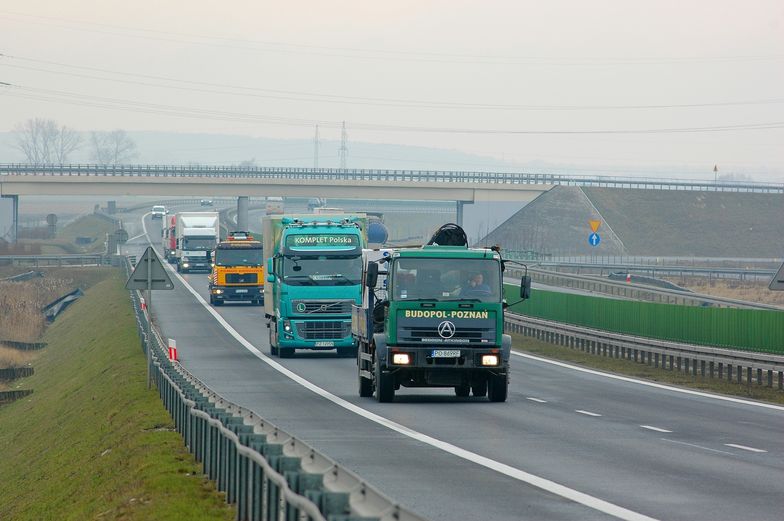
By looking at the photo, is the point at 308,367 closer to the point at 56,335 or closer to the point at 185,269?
the point at 56,335

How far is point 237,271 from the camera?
61344 millimetres

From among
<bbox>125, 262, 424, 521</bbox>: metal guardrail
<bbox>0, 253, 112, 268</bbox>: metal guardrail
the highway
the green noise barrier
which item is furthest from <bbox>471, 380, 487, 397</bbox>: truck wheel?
<bbox>0, 253, 112, 268</bbox>: metal guardrail

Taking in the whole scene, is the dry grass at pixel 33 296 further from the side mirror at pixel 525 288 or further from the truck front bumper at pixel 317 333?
the side mirror at pixel 525 288

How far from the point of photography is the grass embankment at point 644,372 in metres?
28.8

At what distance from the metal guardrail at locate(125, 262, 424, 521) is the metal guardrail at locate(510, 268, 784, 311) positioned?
41.4 metres

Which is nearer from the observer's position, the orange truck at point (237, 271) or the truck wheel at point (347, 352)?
the truck wheel at point (347, 352)

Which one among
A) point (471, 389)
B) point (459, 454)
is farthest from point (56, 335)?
point (459, 454)

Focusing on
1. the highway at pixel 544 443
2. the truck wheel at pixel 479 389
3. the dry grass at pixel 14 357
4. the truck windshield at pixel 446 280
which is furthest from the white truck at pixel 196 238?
the truck windshield at pixel 446 280

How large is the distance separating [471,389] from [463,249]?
4002mm

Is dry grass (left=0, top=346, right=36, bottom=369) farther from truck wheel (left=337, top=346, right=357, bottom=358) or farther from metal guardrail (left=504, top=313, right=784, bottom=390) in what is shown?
metal guardrail (left=504, top=313, right=784, bottom=390)

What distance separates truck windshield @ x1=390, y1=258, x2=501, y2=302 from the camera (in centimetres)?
2283

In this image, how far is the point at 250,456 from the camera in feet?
33.6

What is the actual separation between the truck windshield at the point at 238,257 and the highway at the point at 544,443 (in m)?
26.2

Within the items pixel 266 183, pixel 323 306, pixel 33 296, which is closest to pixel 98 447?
pixel 323 306
